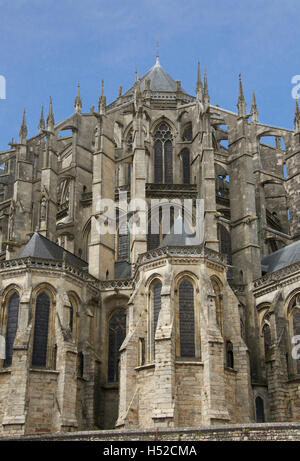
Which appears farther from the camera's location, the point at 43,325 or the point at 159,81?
the point at 159,81

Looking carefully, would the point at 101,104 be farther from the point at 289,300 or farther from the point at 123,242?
the point at 289,300

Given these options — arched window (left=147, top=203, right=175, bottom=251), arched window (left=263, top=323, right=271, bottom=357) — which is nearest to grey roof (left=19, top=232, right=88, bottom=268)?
arched window (left=147, top=203, right=175, bottom=251)

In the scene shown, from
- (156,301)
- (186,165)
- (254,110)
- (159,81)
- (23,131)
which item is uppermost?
(159,81)

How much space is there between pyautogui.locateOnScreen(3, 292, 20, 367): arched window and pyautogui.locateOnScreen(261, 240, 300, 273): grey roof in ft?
42.8

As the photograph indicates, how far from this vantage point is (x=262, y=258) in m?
36.9

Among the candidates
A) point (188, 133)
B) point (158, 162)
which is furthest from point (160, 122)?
point (158, 162)

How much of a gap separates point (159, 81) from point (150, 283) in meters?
23.0

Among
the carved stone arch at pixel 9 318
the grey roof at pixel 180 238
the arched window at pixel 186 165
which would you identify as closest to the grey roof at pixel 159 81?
the arched window at pixel 186 165

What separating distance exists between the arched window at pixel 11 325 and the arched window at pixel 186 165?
15102 mm

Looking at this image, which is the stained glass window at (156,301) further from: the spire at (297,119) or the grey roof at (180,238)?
the spire at (297,119)

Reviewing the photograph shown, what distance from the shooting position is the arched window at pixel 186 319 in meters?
27.8

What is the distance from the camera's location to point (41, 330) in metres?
29.5

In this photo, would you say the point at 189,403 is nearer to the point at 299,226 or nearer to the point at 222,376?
the point at 222,376
